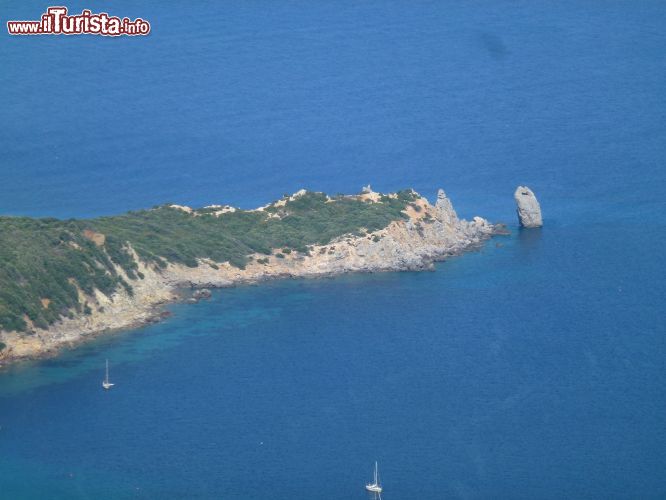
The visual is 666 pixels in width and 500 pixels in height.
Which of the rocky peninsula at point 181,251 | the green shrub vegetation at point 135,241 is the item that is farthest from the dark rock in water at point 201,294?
the green shrub vegetation at point 135,241

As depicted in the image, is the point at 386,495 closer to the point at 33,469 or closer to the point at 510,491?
the point at 510,491

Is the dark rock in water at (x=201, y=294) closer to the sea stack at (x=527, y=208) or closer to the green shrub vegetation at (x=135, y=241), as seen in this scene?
the green shrub vegetation at (x=135, y=241)

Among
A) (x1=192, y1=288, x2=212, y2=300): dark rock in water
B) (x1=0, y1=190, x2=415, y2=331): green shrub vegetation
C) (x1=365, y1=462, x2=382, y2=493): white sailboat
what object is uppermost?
(x1=0, y1=190, x2=415, y2=331): green shrub vegetation

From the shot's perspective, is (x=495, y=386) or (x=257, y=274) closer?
(x=495, y=386)

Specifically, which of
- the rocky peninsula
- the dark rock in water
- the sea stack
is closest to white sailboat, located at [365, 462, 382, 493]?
the rocky peninsula

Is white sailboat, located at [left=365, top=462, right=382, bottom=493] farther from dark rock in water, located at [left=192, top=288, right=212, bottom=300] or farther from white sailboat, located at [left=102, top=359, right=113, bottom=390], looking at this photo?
dark rock in water, located at [left=192, top=288, right=212, bottom=300]

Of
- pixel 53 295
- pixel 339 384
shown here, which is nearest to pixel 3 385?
pixel 53 295

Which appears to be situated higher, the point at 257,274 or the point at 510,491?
the point at 257,274
